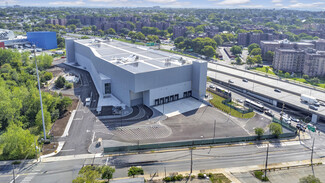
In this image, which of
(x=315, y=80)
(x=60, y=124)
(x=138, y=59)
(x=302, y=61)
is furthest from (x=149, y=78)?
(x=302, y=61)

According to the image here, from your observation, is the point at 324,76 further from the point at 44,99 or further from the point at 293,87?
the point at 44,99

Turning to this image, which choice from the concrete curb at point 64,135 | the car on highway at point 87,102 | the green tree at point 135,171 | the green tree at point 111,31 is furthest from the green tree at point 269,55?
Result: the green tree at point 111,31

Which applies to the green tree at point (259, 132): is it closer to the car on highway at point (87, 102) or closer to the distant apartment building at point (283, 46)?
the car on highway at point (87, 102)

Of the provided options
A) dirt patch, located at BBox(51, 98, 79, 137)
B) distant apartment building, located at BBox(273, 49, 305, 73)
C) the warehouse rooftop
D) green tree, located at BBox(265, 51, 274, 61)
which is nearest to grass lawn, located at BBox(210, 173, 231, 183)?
dirt patch, located at BBox(51, 98, 79, 137)

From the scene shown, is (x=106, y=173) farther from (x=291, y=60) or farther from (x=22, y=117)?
(x=291, y=60)

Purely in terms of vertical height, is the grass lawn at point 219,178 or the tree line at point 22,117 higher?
the tree line at point 22,117

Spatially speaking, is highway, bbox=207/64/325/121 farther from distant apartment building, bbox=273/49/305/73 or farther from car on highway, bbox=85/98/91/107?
car on highway, bbox=85/98/91/107

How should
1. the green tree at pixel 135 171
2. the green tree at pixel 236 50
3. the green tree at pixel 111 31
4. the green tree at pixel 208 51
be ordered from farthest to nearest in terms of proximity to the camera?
the green tree at pixel 111 31 < the green tree at pixel 236 50 < the green tree at pixel 208 51 < the green tree at pixel 135 171
